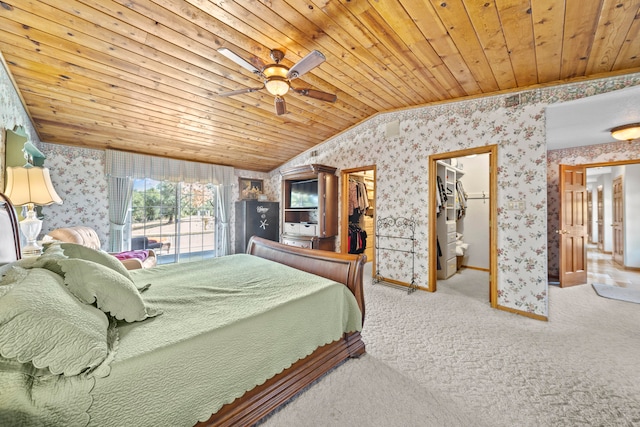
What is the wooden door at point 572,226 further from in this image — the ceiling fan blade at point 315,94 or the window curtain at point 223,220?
the window curtain at point 223,220

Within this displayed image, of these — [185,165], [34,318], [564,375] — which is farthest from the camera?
[185,165]

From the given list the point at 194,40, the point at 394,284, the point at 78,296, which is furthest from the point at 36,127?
the point at 394,284

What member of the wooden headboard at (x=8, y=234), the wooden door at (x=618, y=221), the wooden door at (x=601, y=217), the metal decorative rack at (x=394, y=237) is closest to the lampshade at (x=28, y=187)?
the wooden headboard at (x=8, y=234)

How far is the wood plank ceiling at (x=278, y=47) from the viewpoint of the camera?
185 centimetres

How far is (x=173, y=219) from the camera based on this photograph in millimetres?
5004

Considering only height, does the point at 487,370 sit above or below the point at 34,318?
below

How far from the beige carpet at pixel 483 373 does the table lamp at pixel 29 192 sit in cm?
242

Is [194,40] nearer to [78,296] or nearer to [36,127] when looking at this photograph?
[78,296]

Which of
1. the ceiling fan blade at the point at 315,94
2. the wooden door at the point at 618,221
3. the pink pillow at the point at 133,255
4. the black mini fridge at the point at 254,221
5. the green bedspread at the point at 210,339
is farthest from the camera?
the black mini fridge at the point at 254,221

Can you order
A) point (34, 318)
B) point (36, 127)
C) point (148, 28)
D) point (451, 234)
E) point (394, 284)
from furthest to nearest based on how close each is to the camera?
point (451, 234)
point (394, 284)
point (36, 127)
point (148, 28)
point (34, 318)

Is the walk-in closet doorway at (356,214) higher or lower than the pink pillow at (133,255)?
higher

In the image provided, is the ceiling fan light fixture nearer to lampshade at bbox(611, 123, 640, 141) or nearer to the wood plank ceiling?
the wood plank ceiling

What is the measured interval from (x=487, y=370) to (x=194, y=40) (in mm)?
3618

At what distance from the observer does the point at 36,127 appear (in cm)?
329
